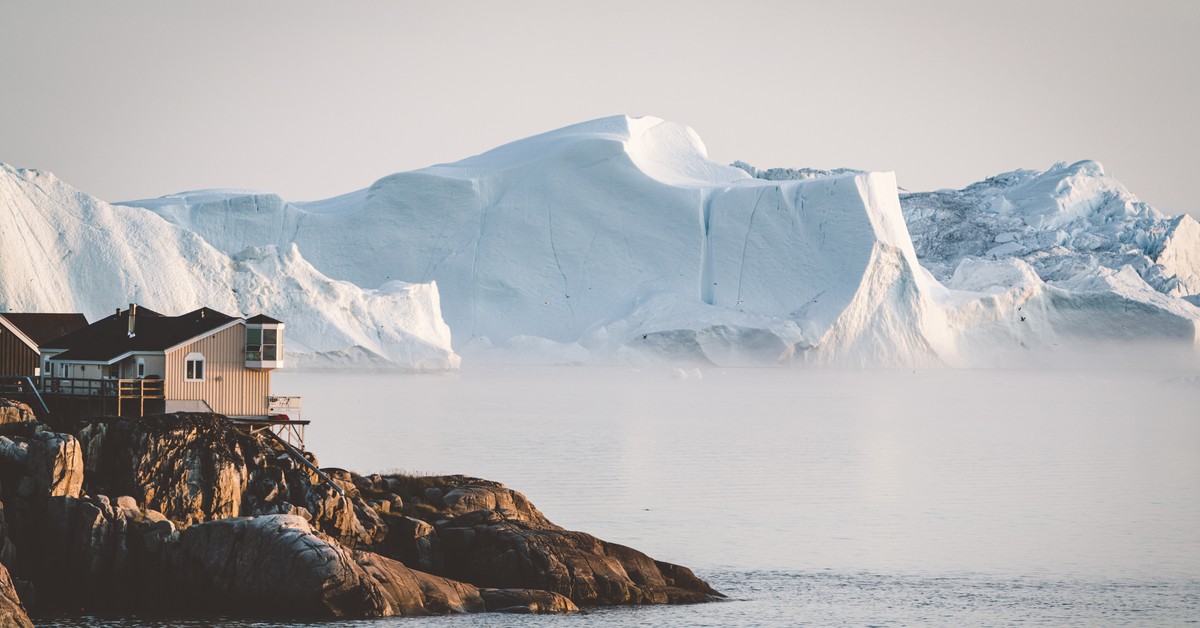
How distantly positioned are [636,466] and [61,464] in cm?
1548

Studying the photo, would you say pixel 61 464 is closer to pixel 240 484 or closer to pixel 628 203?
pixel 240 484

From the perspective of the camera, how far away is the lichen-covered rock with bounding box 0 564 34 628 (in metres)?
12.7

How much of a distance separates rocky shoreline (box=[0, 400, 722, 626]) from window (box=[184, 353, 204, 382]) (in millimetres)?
1863

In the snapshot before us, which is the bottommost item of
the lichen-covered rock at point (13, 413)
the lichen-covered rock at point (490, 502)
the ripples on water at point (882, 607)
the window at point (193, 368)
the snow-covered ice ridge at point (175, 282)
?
the ripples on water at point (882, 607)

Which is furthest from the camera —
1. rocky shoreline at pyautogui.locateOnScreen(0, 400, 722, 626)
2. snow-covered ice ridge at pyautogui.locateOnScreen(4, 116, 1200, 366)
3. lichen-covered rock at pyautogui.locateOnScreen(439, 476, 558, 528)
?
snow-covered ice ridge at pyautogui.locateOnScreen(4, 116, 1200, 366)

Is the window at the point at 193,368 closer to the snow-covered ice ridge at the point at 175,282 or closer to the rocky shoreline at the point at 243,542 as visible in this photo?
the rocky shoreline at the point at 243,542

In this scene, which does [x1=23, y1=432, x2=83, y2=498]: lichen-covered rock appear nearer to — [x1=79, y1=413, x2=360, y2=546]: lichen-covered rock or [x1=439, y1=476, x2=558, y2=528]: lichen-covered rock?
[x1=79, y1=413, x2=360, y2=546]: lichen-covered rock

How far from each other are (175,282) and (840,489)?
30802 mm

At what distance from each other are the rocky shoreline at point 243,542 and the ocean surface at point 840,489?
19.1 inches

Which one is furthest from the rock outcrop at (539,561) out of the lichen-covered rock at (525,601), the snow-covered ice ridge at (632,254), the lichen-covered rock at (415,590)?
the snow-covered ice ridge at (632,254)

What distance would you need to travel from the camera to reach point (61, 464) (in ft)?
51.3

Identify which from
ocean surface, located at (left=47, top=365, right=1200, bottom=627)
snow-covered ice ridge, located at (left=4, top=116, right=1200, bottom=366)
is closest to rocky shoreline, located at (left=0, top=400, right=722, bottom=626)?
ocean surface, located at (left=47, top=365, right=1200, bottom=627)

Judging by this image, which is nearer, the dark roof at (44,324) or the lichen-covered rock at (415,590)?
the lichen-covered rock at (415,590)

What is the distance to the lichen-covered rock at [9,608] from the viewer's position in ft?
41.6
